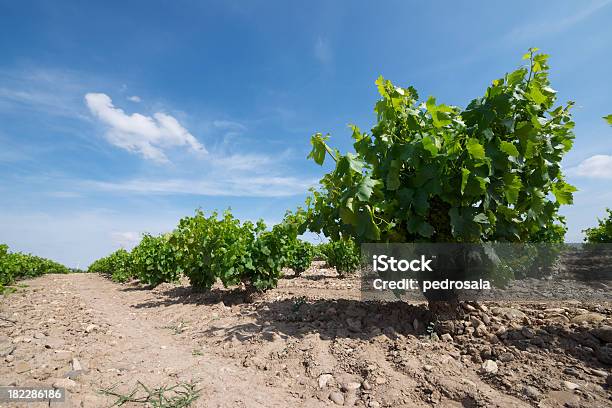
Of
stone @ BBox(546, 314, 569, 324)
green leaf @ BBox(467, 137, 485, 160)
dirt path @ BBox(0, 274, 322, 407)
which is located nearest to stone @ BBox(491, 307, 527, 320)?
stone @ BBox(546, 314, 569, 324)

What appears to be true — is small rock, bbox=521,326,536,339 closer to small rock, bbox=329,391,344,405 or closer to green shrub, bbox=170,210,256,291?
small rock, bbox=329,391,344,405

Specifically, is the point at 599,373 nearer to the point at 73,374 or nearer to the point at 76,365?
the point at 73,374

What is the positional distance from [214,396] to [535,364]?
3.04 meters

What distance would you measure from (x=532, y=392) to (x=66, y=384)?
4.12m

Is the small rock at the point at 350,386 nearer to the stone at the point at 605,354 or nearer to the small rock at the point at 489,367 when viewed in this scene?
the small rock at the point at 489,367

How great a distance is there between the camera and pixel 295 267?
15.9 m

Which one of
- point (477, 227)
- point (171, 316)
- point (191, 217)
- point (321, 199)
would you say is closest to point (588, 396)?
point (477, 227)

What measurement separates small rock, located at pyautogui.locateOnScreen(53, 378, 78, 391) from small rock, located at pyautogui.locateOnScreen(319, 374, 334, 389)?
90.5 inches

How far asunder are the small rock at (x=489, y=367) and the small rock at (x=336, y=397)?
141 centimetres

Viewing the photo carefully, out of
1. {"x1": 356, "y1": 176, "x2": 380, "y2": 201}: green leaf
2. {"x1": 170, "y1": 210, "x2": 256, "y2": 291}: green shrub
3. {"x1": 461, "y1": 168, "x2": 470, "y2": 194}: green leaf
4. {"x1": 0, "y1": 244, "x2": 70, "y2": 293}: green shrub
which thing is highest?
{"x1": 461, "y1": 168, "x2": 470, "y2": 194}: green leaf

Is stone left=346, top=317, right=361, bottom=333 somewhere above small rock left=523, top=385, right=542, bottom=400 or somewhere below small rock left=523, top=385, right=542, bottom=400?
above

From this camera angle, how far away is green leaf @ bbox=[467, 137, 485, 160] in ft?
11.9

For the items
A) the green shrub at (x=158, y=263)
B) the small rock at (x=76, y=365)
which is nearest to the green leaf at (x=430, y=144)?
the small rock at (x=76, y=365)

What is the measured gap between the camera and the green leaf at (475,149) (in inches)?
143
